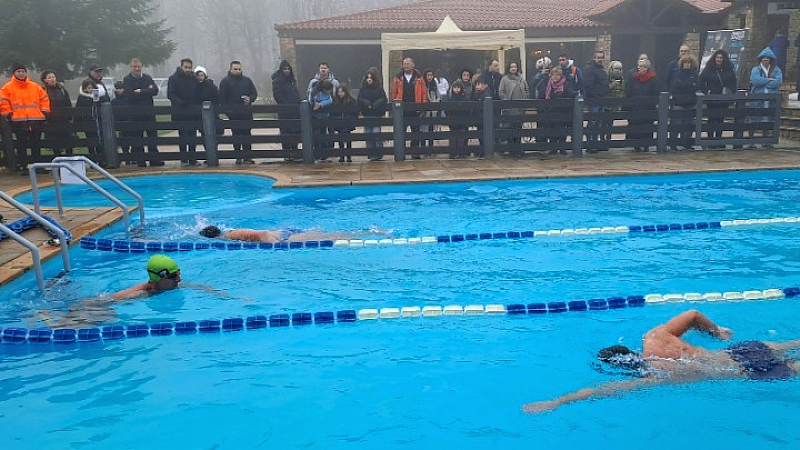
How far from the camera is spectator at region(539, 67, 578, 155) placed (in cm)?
1322

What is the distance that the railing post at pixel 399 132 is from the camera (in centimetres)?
1285

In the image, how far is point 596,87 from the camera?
1344 cm

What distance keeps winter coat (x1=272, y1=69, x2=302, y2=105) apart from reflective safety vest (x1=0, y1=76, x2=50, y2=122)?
13.4ft

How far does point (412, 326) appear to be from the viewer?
18.5ft

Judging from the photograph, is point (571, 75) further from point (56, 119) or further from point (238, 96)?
point (56, 119)

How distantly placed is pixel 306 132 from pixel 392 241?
5.52 metres

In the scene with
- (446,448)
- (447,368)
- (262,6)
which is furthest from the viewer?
(262,6)

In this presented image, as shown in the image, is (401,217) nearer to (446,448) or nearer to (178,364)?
(178,364)

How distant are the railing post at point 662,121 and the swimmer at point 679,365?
9.31 m

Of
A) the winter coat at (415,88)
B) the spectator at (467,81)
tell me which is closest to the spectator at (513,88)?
the spectator at (467,81)

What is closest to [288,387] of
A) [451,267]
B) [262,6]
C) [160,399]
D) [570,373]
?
[160,399]

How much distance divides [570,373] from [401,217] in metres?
4.76

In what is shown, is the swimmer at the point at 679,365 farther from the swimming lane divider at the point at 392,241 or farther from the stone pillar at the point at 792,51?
the stone pillar at the point at 792,51

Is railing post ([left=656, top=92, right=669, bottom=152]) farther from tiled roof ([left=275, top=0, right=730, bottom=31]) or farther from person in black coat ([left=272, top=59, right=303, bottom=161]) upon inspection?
tiled roof ([left=275, top=0, right=730, bottom=31])
